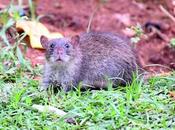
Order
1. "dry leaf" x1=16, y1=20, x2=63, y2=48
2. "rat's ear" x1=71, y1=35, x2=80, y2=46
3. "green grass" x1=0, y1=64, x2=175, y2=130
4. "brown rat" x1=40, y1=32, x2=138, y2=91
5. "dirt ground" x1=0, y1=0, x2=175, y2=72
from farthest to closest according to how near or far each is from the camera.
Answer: "dirt ground" x1=0, y1=0, x2=175, y2=72
"dry leaf" x1=16, y1=20, x2=63, y2=48
"rat's ear" x1=71, y1=35, x2=80, y2=46
"brown rat" x1=40, y1=32, x2=138, y2=91
"green grass" x1=0, y1=64, x2=175, y2=130

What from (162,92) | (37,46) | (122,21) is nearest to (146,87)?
(162,92)

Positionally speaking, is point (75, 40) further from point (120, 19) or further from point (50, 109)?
point (120, 19)

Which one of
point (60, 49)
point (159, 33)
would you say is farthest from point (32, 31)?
point (159, 33)

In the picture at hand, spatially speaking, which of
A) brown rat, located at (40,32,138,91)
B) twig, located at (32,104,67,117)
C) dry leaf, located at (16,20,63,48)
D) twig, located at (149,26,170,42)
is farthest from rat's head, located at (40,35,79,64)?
twig, located at (149,26,170,42)

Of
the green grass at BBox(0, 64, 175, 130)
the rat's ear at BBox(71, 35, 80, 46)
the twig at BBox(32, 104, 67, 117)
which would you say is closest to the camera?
the green grass at BBox(0, 64, 175, 130)

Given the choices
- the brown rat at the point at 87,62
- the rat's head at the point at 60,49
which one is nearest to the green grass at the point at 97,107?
the brown rat at the point at 87,62

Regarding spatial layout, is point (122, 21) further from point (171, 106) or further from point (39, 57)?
point (171, 106)

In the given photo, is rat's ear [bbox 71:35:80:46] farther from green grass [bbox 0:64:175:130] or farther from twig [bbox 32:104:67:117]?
twig [bbox 32:104:67:117]
